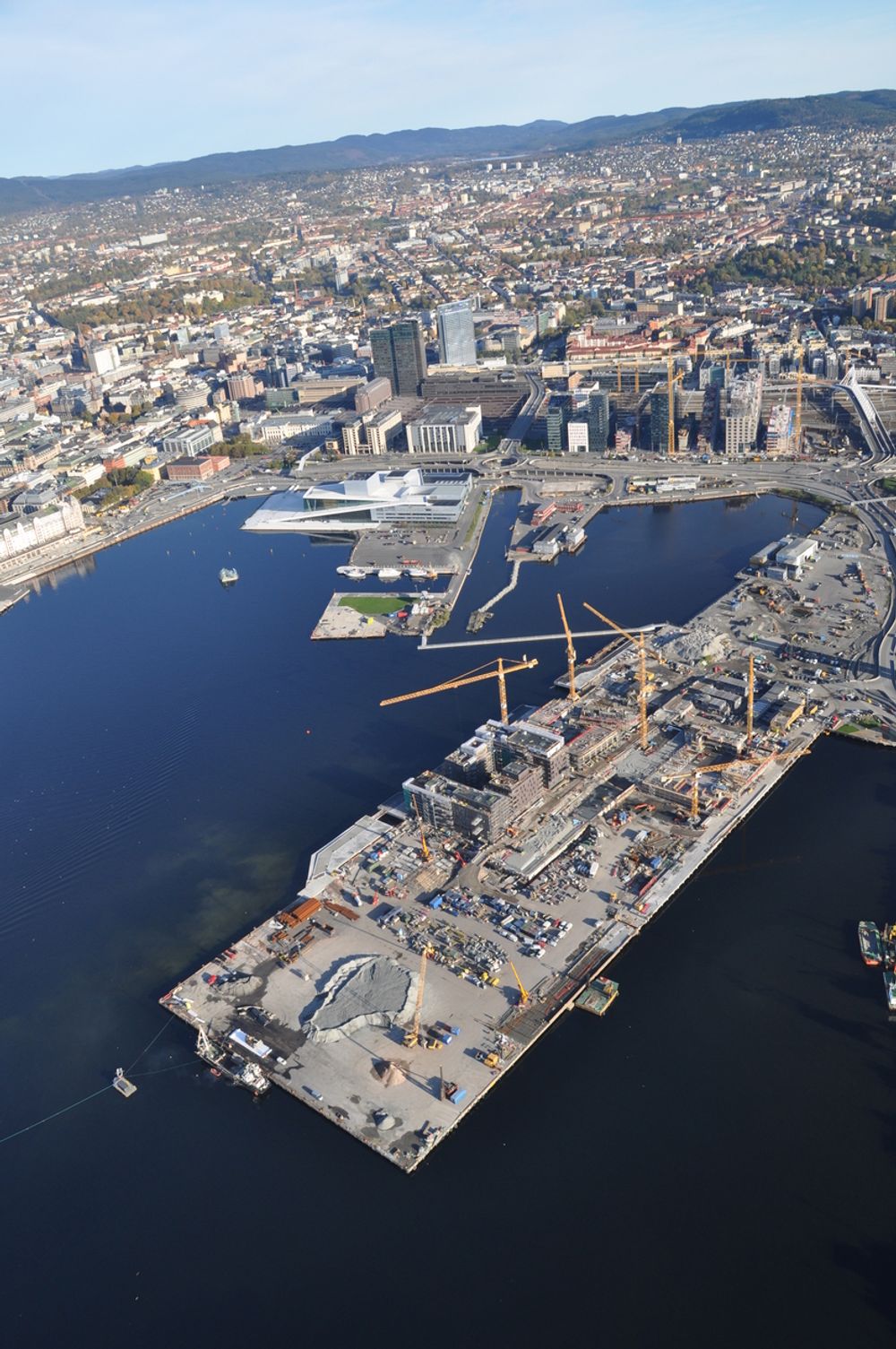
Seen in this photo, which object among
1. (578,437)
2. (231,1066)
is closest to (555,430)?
(578,437)

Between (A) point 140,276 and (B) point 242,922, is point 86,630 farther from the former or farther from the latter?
(A) point 140,276

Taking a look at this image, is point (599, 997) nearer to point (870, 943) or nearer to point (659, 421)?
point (870, 943)

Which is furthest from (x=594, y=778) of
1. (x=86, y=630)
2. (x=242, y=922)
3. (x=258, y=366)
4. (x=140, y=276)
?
(x=140, y=276)

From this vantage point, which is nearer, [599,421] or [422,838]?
[422,838]

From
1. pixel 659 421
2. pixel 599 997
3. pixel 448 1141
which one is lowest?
pixel 448 1141

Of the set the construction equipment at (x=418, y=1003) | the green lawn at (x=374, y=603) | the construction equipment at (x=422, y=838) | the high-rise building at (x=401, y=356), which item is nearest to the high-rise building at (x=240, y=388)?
the high-rise building at (x=401, y=356)

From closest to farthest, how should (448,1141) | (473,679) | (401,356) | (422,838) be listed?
(448,1141)
(422,838)
(473,679)
(401,356)
